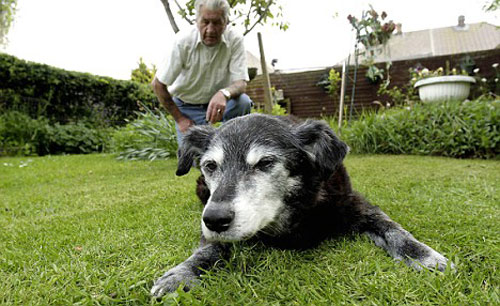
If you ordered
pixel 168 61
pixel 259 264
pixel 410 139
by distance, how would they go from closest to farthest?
pixel 259 264
pixel 168 61
pixel 410 139

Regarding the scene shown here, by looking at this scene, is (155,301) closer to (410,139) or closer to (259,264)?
(259,264)

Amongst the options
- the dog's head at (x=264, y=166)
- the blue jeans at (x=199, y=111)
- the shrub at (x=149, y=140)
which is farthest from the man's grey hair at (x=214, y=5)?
→ the shrub at (x=149, y=140)

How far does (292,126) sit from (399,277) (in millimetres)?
1102

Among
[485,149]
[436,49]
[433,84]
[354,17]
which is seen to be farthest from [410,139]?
[436,49]

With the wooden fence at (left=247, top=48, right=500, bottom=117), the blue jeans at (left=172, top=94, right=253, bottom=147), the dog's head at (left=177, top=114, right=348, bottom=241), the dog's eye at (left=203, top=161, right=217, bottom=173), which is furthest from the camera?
the wooden fence at (left=247, top=48, right=500, bottom=117)

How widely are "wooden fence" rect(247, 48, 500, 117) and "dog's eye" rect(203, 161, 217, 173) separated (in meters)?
7.50

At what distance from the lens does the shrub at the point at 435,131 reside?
578cm

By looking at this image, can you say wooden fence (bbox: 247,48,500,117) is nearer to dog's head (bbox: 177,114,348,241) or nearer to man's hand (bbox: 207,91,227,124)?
man's hand (bbox: 207,91,227,124)

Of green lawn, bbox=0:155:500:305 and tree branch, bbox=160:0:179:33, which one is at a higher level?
tree branch, bbox=160:0:179:33

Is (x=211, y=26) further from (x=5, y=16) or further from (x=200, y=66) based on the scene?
(x=5, y=16)

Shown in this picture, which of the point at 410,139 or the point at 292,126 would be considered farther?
the point at 410,139

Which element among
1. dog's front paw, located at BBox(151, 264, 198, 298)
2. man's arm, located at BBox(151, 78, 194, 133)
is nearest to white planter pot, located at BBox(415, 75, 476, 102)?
man's arm, located at BBox(151, 78, 194, 133)

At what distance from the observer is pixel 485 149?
18.9 ft

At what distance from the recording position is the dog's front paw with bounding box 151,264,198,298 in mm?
1428
